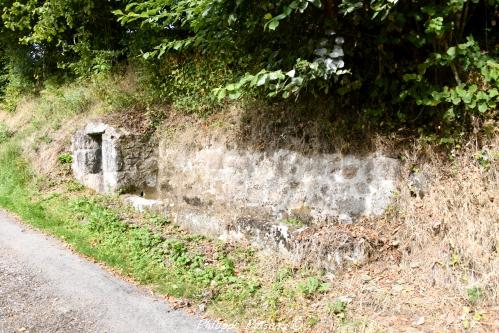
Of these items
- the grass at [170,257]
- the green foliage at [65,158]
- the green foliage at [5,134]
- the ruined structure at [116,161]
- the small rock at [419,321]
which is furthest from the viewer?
the green foliage at [5,134]

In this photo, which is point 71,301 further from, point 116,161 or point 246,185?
point 116,161

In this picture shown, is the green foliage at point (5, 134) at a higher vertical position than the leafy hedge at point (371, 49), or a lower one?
lower

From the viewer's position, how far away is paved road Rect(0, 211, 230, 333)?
3.66 m

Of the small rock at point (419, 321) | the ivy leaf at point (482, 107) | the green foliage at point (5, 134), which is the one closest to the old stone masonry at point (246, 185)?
the small rock at point (419, 321)

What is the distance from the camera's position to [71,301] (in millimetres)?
4055

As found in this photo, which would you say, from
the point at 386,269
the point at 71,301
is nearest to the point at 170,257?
the point at 71,301

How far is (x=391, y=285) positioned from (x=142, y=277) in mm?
2838

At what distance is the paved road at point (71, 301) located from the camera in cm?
366

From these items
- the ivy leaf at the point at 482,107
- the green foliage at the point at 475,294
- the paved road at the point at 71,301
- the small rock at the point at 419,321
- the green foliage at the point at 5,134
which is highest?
the ivy leaf at the point at 482,107

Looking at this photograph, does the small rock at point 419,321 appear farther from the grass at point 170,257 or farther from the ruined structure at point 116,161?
the ruined structure at point 116,161

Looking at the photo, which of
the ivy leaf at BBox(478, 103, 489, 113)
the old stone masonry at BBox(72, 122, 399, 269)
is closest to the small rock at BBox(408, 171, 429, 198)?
the old stone masonry at BBox(72, 122, 399, 269)

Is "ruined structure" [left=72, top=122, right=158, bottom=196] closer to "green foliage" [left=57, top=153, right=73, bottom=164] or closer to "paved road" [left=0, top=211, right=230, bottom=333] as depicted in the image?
"green foliage" [left=57, top=153, right=73, bottom=164]

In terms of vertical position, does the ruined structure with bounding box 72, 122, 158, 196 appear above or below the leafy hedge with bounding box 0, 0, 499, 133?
below

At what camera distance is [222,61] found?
6.75 m
